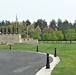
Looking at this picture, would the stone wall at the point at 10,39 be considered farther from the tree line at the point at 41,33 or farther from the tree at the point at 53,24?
the tree at the point at 53,24

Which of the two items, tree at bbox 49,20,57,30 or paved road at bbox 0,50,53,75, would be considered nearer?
paved road at bbox 0,50,53,75

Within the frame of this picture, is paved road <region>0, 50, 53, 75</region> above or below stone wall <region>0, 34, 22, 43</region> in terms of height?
below

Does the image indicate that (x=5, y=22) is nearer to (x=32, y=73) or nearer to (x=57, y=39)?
(x=57, y=39)

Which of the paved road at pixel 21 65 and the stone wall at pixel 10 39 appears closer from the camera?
the paved road at pixel 21 65

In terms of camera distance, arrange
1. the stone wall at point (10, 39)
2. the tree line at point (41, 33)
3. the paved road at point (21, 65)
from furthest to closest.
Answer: the tree line at point (41, 33) → the stone wall at point (10, 39) → the paved road at point (21, 65)

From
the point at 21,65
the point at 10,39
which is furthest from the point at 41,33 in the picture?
the point at 21,65

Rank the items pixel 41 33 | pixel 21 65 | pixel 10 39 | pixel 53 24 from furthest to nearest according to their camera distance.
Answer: pixel 53 24
pixel 41 33
pixel 10 39
pixel 21 65

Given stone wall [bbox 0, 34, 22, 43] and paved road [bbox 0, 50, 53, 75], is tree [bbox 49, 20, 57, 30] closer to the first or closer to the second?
stone wall [bbox 0, 34, 22, 43]

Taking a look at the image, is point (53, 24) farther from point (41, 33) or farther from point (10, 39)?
point (10, 39)

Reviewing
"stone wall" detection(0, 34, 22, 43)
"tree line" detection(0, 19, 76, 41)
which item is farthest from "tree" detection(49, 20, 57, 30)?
"stone wall" detection(0, 34, 22, 43)

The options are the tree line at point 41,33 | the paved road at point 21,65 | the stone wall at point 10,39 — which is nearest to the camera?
the paved road at point 21,65

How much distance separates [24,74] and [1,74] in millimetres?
1080

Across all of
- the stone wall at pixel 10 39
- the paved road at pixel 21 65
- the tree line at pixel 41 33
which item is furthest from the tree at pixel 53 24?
the paved road at pixel 21 65

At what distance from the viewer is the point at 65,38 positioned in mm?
115688
